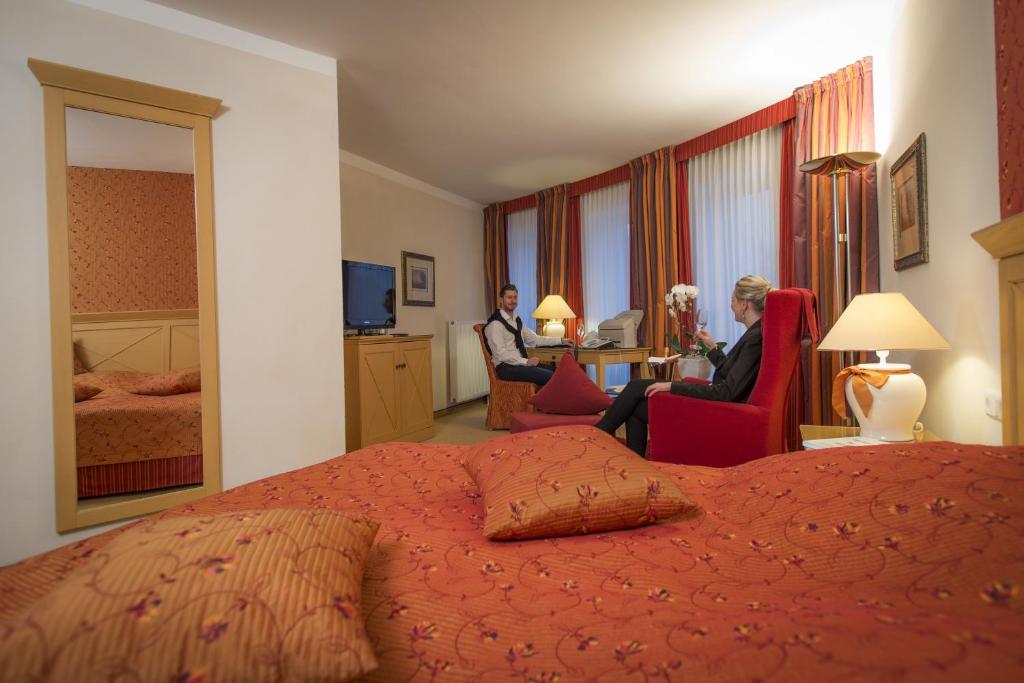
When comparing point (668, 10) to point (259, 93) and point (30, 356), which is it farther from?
point (30, 356)

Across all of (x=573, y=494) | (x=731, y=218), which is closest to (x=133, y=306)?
(x=573, y=494)

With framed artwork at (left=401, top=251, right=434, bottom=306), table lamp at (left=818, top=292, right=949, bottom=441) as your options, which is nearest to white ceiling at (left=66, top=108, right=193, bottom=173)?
framed artwork at (left=401, top=251, right=434, bottom=306)

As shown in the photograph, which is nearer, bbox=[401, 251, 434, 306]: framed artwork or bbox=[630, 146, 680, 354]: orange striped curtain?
bbox=[630, 146, 680, 354]: orange striped curtain

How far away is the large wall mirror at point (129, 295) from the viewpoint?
2289 millimetres

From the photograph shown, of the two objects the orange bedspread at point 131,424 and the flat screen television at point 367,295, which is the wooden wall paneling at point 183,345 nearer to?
the orange bedspread at point 131,424

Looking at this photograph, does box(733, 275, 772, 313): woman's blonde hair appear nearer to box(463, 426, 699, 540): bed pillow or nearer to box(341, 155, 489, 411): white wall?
box(463, 426, 699, 540): bed pillow

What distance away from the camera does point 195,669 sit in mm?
541

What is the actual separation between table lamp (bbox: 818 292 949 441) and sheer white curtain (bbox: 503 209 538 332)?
442 centimetres

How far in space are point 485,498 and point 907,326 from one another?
1.72 metres

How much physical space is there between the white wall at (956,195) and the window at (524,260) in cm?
410

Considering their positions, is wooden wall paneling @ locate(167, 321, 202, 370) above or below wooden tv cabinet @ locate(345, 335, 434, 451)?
Result: above

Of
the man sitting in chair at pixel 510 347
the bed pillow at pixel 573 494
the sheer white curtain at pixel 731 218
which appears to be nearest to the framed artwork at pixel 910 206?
the sheer white curtain at pixel 731 218

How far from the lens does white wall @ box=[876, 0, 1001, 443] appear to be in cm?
164

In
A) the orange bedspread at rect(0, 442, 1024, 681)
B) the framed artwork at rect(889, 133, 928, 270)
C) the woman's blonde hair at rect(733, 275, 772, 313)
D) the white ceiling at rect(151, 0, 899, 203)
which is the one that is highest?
the white ceiling at rect(151, 0, 899, 203)
